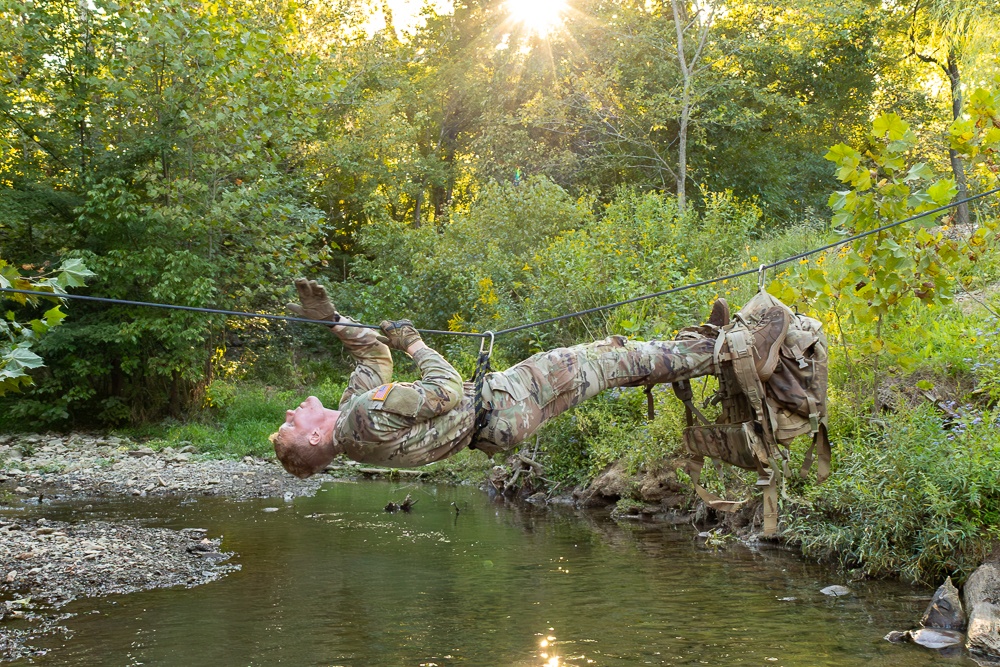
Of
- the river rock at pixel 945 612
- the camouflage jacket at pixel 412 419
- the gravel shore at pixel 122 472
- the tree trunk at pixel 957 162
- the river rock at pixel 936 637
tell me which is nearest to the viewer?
the camouflage jacket at pixel 412 419

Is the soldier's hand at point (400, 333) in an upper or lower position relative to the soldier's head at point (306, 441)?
upper

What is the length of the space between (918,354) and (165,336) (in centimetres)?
1249

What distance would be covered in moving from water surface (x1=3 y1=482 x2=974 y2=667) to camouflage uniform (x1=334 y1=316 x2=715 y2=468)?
1973mm

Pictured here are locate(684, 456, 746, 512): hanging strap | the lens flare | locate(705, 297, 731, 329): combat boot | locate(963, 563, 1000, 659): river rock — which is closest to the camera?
locate(705, 297, 731, 329): combat boot

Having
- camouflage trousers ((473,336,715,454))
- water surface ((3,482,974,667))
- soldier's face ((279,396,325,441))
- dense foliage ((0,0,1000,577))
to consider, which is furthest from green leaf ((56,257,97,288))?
dense foliage ((0,0,1000,577))

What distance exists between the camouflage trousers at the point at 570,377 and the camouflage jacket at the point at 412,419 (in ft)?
0.51

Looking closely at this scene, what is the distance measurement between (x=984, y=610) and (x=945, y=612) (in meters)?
0.32

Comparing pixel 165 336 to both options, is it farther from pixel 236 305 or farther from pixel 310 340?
pixel 310 340

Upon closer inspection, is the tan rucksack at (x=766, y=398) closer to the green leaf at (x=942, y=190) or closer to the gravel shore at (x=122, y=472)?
the green leaf at (x=942, y=190)

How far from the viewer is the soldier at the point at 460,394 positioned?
4797mm

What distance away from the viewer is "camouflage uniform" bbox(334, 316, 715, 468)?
477 cm

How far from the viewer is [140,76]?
1652 centimetres

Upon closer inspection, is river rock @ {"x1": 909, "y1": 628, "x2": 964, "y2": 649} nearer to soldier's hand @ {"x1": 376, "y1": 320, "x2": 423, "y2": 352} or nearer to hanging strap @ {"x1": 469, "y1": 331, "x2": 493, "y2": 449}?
hanging strap @ {"x1": 469, "y1": 331, "x2": 493, "y2": 449}

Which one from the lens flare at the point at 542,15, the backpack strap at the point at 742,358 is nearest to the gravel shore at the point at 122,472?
the backpack strap at the point at 742,358
